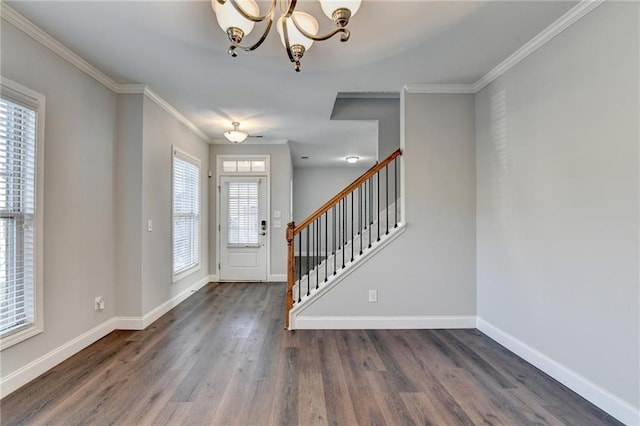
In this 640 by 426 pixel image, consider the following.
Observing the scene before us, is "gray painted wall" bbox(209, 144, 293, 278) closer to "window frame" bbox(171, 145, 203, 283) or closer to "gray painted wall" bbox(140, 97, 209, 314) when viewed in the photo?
"window frame" bbox(171, 145, 203, 283)

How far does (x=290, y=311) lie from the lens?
11.4 feet

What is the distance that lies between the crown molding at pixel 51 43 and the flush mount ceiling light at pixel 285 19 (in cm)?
146

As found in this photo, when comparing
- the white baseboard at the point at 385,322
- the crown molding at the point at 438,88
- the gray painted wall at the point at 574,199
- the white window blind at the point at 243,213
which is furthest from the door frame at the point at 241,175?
the gray painted wall at the point at 574,199

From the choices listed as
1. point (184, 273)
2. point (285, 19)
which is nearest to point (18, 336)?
point (184, 273)

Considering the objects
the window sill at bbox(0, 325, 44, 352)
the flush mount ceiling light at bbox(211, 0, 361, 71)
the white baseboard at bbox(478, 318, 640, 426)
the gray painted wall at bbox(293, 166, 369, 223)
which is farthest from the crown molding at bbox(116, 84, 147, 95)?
the gray painted wall at bbox(293, 166, 369, 223)

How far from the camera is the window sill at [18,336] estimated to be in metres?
2.16

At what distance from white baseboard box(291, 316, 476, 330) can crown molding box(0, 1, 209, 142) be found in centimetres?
297

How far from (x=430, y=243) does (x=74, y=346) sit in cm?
351

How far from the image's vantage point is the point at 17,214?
2.29m

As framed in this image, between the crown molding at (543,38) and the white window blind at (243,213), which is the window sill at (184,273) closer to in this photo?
the white window blind at (243,213)

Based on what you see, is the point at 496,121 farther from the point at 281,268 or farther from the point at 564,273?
the point at 281,268

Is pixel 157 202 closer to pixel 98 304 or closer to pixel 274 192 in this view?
pixel 98 304

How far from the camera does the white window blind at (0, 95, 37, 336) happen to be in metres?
2.20

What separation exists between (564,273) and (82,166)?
13.4 feet
